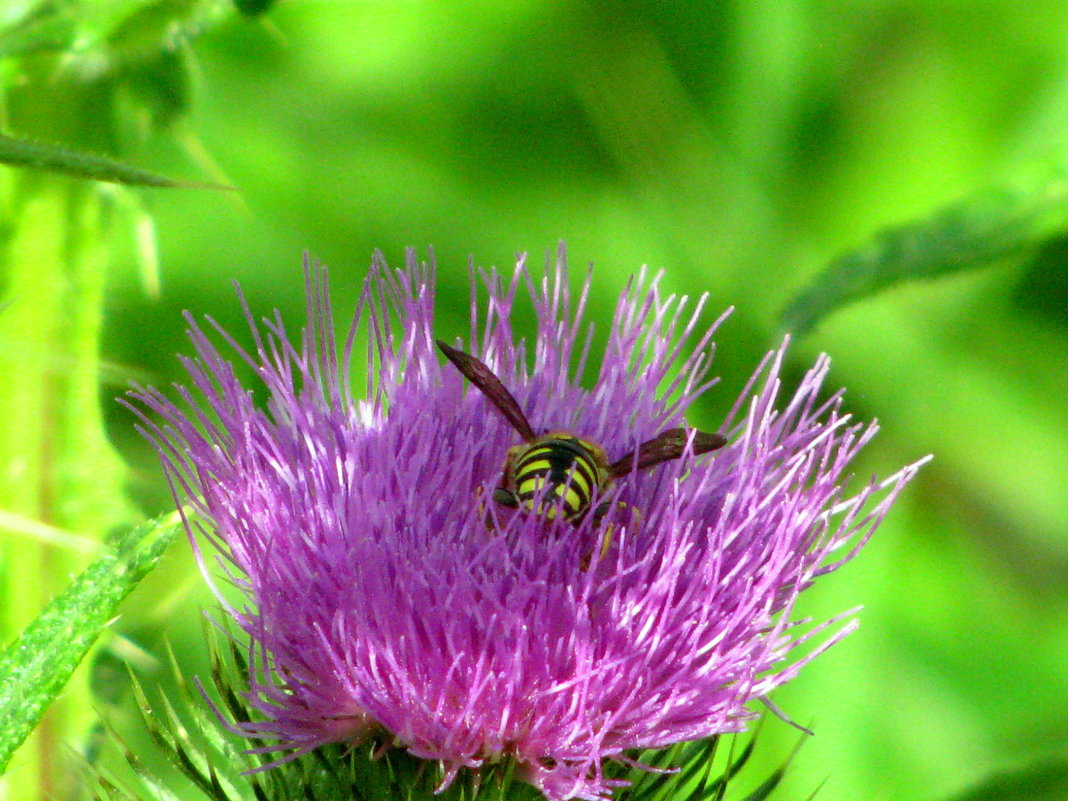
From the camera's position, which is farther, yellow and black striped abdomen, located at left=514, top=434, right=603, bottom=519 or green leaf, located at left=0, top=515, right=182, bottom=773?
yellow and black striped abdomen, located at left=514, top=434, right=603, bottom=519

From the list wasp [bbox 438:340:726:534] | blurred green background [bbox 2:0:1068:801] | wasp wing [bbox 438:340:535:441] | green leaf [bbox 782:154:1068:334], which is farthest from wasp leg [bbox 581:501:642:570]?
blurred green background [bbox 2:0:1068:801]

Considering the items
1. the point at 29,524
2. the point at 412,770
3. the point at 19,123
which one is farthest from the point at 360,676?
the point at 19,123

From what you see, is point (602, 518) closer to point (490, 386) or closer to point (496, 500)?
point (496, 500)

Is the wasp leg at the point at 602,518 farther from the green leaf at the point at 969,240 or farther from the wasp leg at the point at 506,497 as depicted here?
the green leaf at the point at 969,240

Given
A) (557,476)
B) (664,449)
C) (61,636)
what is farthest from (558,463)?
(61,636)

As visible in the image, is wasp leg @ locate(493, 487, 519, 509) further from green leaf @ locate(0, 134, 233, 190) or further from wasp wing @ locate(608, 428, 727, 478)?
green leaf @ locate(0, 134, 233, 190)
